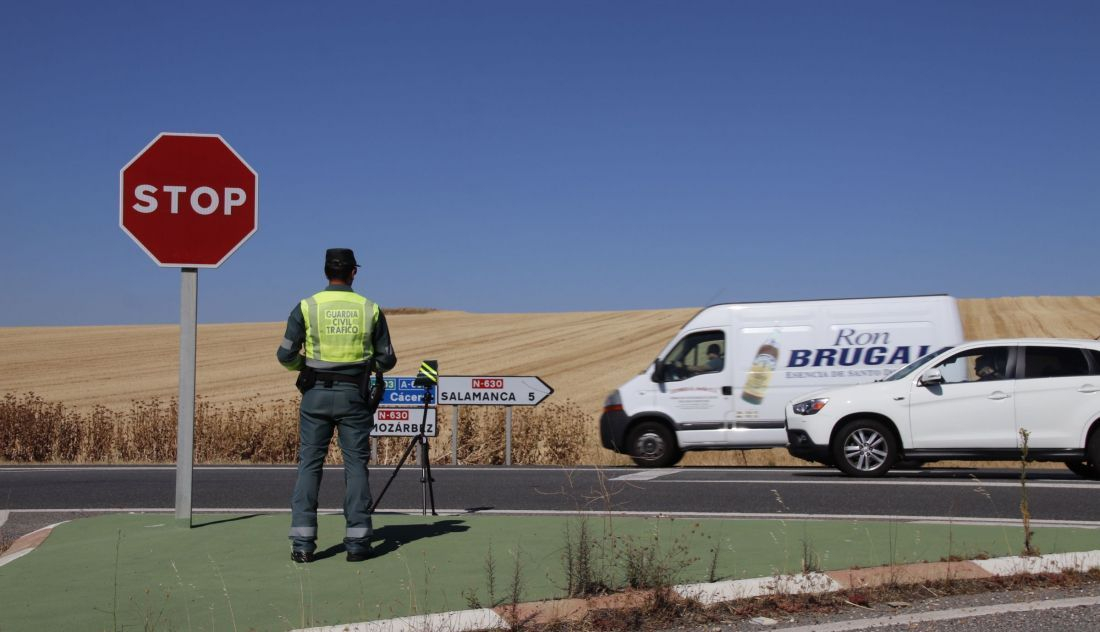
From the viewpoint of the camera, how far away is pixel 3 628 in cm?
574

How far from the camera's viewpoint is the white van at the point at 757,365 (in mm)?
17156

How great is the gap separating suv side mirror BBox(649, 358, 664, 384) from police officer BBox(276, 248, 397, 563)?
1060 cm

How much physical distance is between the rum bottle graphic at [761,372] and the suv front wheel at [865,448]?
2880 mm

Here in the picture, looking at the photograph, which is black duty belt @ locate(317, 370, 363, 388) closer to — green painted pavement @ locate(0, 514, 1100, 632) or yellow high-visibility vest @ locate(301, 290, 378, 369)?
yellow high-visibility vest @ locate(301, 290, 378, 369)

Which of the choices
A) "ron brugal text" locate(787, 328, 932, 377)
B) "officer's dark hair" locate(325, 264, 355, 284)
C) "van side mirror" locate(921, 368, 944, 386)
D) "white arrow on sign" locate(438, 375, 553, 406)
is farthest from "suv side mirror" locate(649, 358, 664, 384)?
"officer's dark hair" locate(325, 264, 355, 284)

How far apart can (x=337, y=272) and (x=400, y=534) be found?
80.0 inches

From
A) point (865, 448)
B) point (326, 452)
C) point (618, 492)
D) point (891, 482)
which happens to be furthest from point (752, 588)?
point (865, 448)

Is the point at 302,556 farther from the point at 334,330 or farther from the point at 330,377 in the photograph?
the point at 334,330

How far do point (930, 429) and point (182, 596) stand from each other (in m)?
10.1

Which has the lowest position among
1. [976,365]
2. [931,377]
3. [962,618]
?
[962,618]

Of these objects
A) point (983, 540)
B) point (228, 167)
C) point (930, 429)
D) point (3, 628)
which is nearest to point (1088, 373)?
point (930, 429)

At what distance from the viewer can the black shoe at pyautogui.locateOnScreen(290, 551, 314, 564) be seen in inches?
283

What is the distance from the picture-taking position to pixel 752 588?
619 centimetres

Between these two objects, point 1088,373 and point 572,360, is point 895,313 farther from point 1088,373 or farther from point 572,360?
point 572,360
